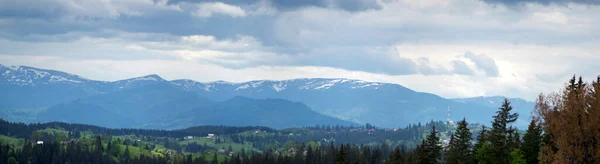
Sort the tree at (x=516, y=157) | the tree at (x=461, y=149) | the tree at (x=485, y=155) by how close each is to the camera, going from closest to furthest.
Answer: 1. the tree at (x=516, y=157)
2. the tree at (x=485, y=155)
3. the tree at (x=461, y=149)

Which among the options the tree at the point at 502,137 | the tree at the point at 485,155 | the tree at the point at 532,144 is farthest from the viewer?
the tree at the point at 485,155

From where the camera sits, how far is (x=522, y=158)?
286 ft

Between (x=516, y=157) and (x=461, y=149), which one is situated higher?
(x=461, y=149)

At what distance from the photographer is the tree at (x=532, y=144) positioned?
85750 millimetres

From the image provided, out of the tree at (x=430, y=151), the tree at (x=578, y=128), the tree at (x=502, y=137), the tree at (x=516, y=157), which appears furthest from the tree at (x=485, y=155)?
the tree at (x=578, y=128)

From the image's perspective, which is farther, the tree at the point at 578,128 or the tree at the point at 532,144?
the tree at the point at 532,144

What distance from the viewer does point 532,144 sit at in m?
86.1

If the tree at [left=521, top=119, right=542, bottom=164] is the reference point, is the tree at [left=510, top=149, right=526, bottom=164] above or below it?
below

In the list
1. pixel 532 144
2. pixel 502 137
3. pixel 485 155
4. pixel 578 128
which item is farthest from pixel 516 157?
pixel 578 128

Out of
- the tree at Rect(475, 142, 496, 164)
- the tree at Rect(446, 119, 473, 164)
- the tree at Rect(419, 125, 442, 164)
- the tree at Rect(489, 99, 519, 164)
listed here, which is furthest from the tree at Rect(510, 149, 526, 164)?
the tree at Rect(419, 125, 442, 164)

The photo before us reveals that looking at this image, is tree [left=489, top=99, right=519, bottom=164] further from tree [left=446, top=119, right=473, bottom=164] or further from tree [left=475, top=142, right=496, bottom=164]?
tree [left=446, top=119, right=473, bottom=164]

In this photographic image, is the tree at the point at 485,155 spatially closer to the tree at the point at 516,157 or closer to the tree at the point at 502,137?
the tree at the point at 502,137

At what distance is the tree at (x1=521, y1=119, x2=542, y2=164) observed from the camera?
3376 inches

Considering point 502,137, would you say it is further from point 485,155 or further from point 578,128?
point 578,128
